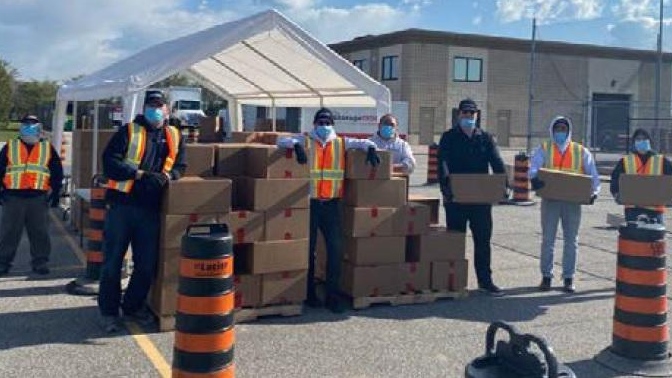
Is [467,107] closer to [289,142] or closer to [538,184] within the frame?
[538,184]

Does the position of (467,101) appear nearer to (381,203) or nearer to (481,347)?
(381,203)

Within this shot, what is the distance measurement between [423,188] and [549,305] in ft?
43.6

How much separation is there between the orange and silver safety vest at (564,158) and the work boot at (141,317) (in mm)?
4756

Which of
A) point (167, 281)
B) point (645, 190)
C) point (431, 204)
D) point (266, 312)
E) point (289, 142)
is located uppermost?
point (289, 142)

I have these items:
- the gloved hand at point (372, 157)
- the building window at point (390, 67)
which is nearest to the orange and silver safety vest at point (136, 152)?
the gloved hand at point (372, 157)

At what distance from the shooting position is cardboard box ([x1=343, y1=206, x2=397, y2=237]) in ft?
26.2

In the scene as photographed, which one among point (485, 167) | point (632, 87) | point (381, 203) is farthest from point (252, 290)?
point (632, 87)

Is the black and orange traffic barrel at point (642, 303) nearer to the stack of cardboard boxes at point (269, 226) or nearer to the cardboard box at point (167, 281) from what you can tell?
the stack of cardboard boxes at point (269, 226)

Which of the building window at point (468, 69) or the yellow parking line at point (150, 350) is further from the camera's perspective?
the building window at point (468, 69)

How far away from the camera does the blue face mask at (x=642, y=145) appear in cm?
1011

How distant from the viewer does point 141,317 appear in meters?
7.23

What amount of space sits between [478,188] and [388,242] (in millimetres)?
1193

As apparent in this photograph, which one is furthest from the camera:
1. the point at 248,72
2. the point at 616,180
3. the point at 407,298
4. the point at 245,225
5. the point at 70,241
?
the point at 248,72

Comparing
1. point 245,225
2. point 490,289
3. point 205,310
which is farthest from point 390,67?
point 205,310
